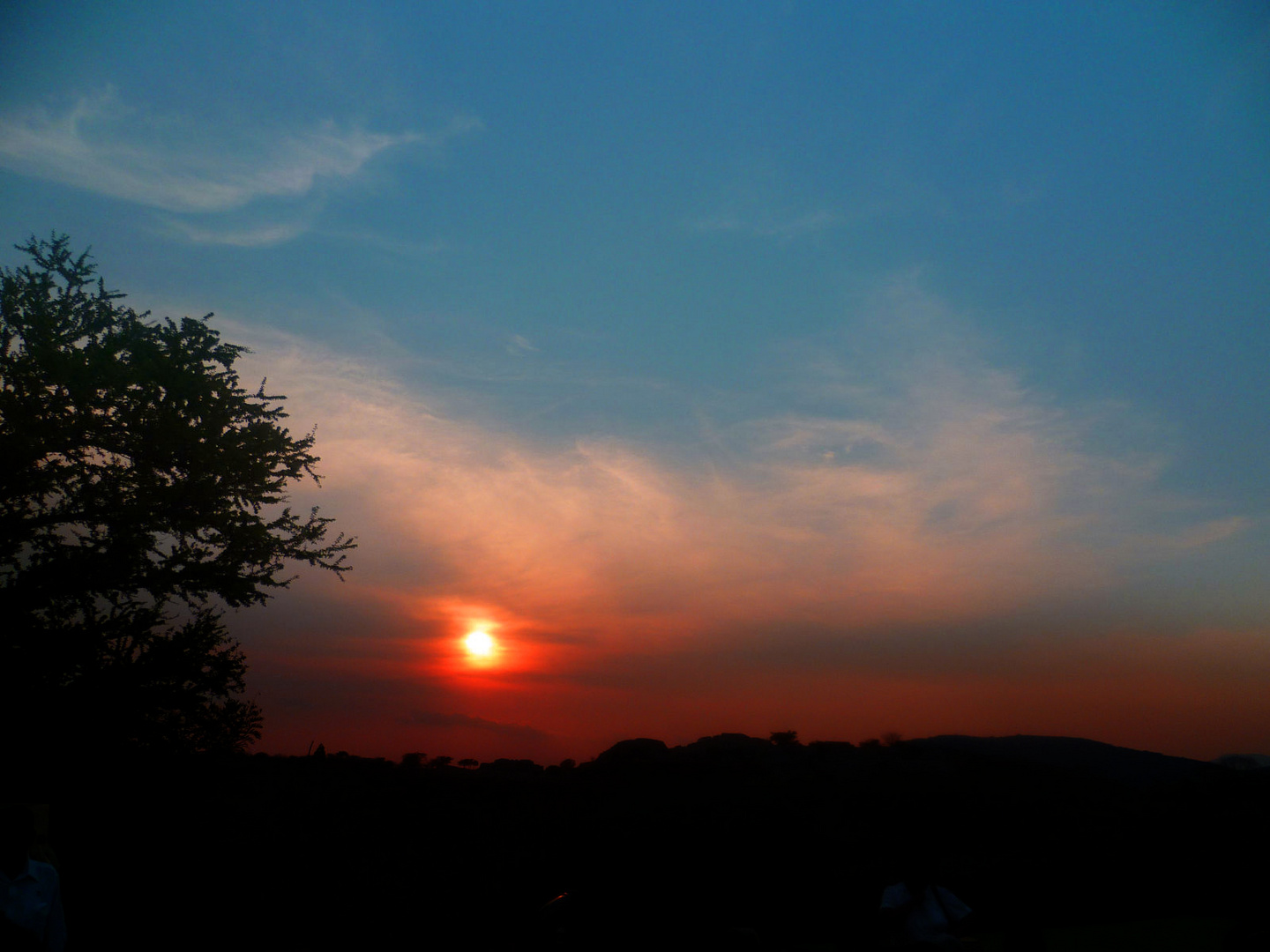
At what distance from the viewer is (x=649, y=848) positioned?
38.8 feet

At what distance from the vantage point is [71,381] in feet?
60.8

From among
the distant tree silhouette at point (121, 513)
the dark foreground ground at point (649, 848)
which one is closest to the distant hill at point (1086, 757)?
the dark foreground ground at point (649, 848)

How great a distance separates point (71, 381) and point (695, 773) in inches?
1539

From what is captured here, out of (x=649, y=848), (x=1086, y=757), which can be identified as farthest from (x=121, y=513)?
(x=1086, y=757)

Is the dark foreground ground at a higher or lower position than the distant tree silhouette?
lower

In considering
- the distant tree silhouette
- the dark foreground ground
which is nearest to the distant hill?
the dark foreground ground

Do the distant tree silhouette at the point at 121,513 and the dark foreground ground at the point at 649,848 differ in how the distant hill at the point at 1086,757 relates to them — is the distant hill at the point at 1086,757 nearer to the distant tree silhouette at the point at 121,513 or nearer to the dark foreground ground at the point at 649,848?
the dark foreground ground at the point at 649,848

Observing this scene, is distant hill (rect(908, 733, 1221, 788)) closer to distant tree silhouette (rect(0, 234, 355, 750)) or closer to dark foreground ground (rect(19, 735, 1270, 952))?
dark foreground ground (rect(19, 735, 1270, 952))

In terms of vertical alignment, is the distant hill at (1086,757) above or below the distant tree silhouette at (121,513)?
below

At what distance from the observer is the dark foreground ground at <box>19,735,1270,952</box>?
39.0ft

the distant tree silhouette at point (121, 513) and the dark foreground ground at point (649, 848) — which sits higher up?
the distant tree silhouette at point (121, 513)

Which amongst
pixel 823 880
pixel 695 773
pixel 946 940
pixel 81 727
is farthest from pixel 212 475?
pixel 695 773

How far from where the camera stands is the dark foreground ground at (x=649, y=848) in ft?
39.0

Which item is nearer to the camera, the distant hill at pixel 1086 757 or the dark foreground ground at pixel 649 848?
the dark foreground ground at pixel 649 848
